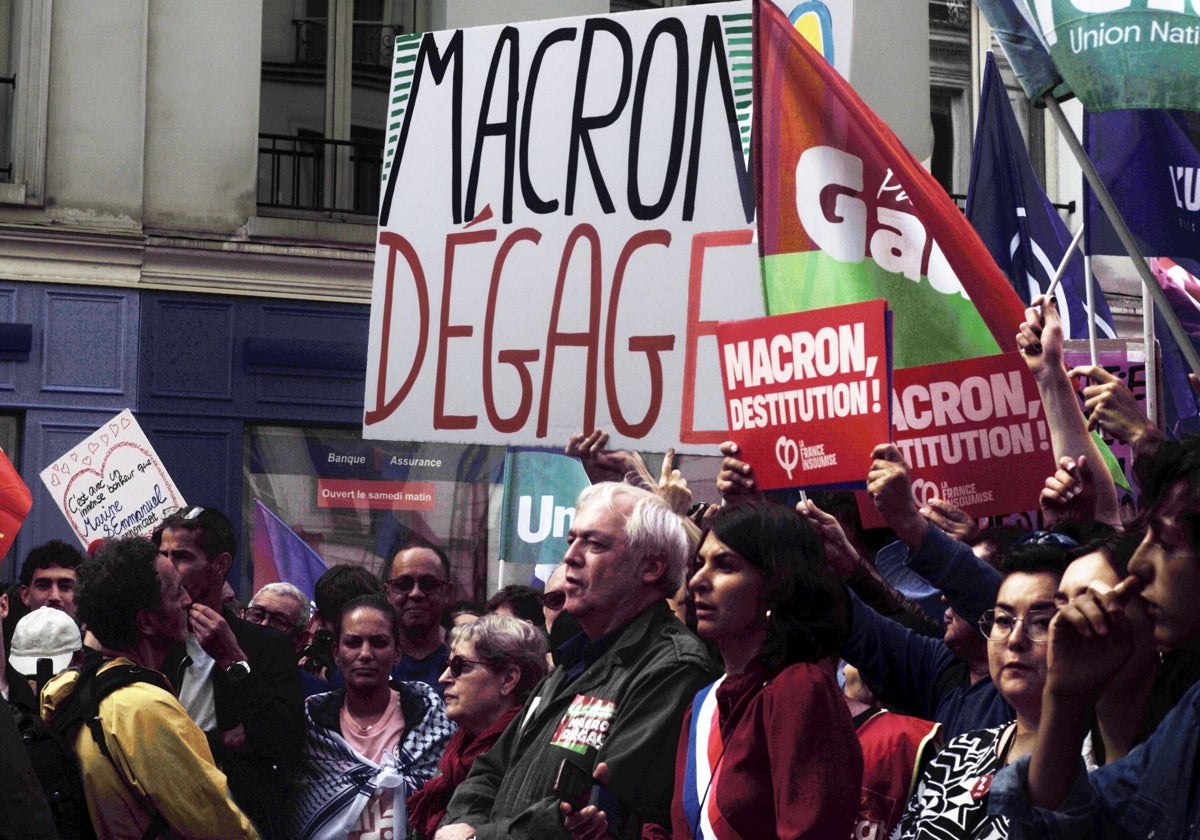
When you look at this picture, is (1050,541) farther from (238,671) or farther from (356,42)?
(356,42)

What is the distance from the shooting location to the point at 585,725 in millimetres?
4605

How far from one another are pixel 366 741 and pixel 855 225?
224cm

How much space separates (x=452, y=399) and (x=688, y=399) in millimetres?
Result: 913

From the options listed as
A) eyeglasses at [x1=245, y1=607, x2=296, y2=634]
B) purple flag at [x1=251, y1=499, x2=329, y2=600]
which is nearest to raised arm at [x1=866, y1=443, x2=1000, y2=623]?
eyeglasses at [x1=245, y1=607, x2=296, y2=634]

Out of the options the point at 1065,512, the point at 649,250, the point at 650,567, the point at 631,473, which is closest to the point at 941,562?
the point at 1065,512

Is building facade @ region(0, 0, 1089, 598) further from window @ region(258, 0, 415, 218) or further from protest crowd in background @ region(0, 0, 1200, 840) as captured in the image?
protest crowd in background @ region(0, 0, 1200, 840)

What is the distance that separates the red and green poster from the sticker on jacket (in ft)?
4.77

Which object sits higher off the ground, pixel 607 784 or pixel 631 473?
pixel 631 473

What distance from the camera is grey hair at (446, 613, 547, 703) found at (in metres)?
5.76

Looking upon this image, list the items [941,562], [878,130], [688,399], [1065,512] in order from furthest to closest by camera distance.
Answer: [688,399], [878,130], [1065,512], [941,562]

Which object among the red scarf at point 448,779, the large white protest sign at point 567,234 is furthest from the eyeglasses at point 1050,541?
the large white protest sign at point 567,234

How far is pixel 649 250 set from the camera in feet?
21.5

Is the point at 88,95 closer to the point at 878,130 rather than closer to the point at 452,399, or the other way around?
the point at 452,399

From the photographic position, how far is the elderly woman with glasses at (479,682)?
5.68 meters
